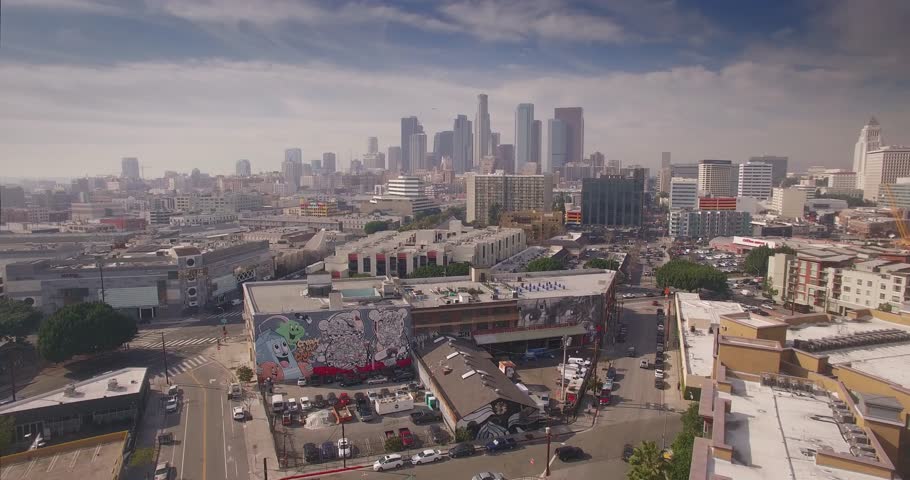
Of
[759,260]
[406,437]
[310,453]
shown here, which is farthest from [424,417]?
[759,260]

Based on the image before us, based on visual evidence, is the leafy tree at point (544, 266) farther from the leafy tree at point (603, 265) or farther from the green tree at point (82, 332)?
the green tree at point (82, 332)

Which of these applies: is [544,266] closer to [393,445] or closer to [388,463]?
[393,445]

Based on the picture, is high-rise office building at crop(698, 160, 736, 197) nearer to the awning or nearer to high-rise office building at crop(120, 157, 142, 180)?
the awning

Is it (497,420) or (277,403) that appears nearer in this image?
(497,420)

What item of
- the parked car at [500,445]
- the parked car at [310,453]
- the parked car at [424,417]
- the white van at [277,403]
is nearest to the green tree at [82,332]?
the white van at [277,403]

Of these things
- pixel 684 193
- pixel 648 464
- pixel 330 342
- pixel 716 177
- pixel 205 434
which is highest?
pixel 716 177

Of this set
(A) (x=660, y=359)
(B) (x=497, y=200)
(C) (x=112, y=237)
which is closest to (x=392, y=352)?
(A) (x=660, y=359)

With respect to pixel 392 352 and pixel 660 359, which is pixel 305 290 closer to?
pixel 392 352
